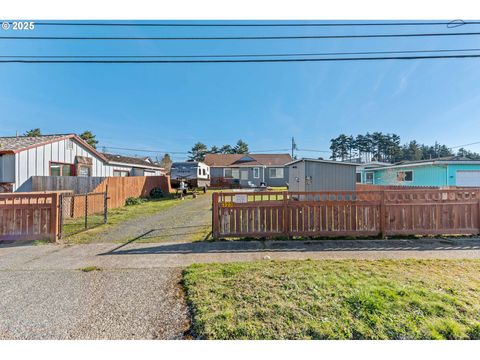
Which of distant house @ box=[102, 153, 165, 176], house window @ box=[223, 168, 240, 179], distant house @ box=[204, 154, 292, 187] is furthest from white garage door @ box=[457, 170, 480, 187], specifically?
distant house @ box=[102, 153, 165, 176]

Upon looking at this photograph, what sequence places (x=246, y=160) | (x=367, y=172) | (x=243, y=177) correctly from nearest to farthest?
(x=367, y=172), (x=243, y=177), (x=246, y=160)

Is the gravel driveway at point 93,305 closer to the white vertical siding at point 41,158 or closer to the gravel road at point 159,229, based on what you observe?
the gravel road at point 159,229

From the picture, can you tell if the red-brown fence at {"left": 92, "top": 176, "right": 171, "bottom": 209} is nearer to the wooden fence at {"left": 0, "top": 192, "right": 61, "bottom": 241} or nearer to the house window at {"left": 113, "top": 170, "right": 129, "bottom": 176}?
the wooden fence at {"left": 0, "top": 192, "right": 61, "bottom": 241}

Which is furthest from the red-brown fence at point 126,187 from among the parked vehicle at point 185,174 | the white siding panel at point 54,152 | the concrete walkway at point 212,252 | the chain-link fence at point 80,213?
the concrete walkway at point 212,252

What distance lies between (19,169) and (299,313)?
14478mm

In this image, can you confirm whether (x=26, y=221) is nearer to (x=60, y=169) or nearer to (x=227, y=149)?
(x=60, y=169)

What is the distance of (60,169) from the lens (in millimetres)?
13180

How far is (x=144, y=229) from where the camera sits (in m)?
6.93

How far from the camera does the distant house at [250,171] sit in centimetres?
2808

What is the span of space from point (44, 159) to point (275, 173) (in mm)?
22608

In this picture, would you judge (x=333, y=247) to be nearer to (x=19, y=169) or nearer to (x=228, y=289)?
(x=228, y=289)

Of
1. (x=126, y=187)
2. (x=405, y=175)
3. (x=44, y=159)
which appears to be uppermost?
(x=44, y=159)

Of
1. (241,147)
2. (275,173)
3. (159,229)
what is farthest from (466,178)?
(241,147)

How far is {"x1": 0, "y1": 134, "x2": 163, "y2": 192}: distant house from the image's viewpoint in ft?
34.3
